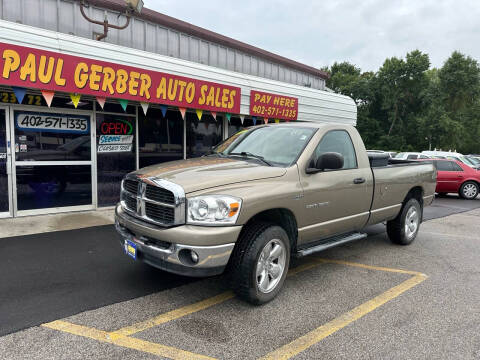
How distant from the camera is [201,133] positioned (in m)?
9.93

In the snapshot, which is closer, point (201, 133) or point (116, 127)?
point (116, 127)

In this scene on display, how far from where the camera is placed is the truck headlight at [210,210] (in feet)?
10.3

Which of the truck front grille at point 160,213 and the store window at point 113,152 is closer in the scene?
the truck front grille at point 160,213

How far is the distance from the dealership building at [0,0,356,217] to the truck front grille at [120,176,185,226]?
12.1 ft

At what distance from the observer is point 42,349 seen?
273 centimetres

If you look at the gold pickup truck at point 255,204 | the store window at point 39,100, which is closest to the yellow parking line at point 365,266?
the gold pickup truck at point 255,204

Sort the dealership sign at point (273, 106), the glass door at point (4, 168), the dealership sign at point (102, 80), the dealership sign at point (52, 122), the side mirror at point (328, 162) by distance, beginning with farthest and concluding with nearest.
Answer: the dealership sign at point (273, 106)
the dealership sign at point (52, 122)
the glass door at point (4, 168)
the dealership sign at point (102, 80)
the side mirror at point (328, 162)

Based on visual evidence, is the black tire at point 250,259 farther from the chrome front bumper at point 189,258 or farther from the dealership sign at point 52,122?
the dealership sign at point 52,122

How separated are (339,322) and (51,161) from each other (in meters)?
6.63

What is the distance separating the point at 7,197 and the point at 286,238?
20.0ft

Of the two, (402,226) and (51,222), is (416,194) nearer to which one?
(402,226)

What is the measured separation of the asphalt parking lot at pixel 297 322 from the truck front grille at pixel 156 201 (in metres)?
0.92

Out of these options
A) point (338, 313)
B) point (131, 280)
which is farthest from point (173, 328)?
point (338, 313)

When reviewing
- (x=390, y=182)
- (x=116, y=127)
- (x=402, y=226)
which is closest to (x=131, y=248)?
(x=390, y=182)
